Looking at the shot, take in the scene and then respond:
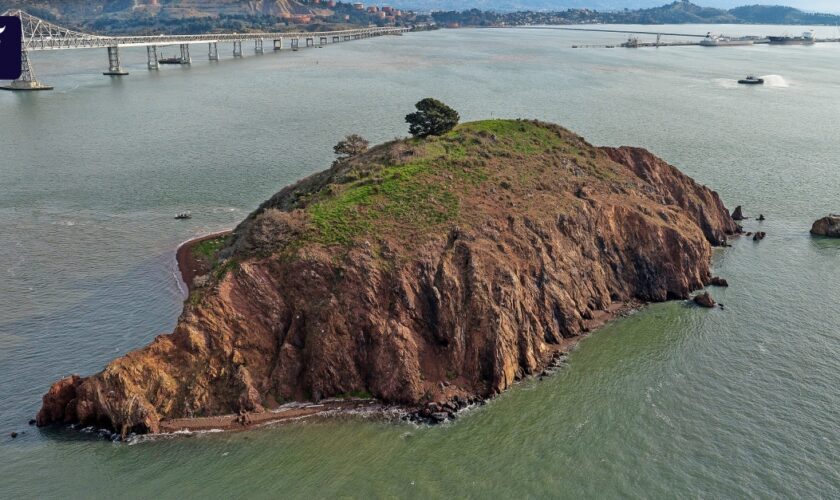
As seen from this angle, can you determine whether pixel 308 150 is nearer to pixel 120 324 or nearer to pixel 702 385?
pixel 120 324

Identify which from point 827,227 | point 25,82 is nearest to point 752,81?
point 827,227

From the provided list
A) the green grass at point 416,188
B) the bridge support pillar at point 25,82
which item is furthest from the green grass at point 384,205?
the bridge support pillar at point 25,82

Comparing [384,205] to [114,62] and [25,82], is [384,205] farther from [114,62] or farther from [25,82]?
[114,62]

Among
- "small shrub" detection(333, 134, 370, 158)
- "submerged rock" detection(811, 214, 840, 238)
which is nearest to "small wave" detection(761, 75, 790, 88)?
"submerged rock" detection(811, 214, 840, 238)

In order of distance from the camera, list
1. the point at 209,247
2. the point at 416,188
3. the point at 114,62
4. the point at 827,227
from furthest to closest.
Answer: the point at 114,62, the point at 827,227, the point at 209,247, the point at 416,188

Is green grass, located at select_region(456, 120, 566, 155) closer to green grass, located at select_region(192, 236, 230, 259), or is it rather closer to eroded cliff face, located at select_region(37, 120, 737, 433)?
eroded cliff face, located at select_region(37, 120, 737, 433)

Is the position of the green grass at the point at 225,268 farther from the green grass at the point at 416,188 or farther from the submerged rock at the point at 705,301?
the submerged rock at the point at 705,301

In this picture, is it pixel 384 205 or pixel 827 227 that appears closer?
pixel 384 205
